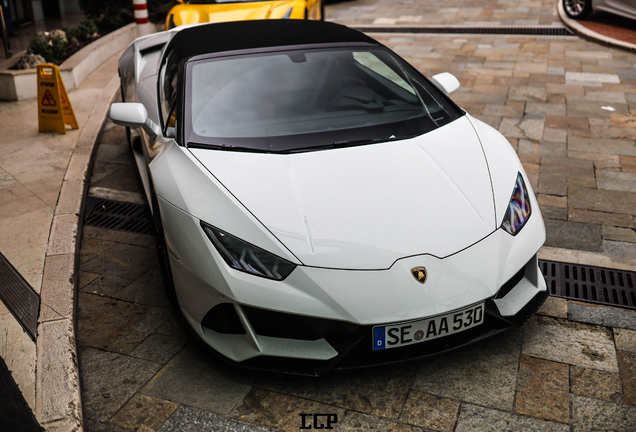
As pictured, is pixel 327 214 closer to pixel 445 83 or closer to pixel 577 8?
pixel 445 83

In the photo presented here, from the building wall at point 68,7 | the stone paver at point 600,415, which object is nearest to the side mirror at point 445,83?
the stone paver at point 600,415

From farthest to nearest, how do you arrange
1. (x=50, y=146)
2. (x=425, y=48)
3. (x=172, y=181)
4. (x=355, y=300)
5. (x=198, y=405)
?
(x=425, y=48) → (x=50, y=146) → (x=172, y=181) → (x=198, y=405) → (x=355, y=300)

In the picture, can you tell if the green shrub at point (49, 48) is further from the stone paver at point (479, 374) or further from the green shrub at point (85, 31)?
the stone paver at point (479, 374)

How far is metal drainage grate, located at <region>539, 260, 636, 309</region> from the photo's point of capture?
315 cm

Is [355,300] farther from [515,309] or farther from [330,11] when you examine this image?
[330,11]

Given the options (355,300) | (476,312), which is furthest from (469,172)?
(355,300)

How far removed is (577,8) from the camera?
1074cm

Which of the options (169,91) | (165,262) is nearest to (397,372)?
(165,262)

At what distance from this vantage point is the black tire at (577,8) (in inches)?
415

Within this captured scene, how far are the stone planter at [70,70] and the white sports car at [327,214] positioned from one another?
4.22 m

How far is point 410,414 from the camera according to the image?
2402 mm

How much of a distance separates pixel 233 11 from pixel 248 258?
568cm

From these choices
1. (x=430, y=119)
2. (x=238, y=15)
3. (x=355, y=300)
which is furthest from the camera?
(x=238, y=15)

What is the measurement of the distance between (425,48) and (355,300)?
26.5 feet
